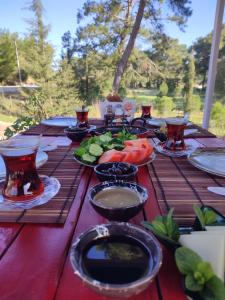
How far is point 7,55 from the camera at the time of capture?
12258mm

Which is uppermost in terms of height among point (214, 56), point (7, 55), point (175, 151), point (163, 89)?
point (7, 55)

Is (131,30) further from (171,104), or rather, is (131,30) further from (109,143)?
(109,143)

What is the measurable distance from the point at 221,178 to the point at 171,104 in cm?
679

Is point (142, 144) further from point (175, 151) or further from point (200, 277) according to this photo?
point (200, 277)

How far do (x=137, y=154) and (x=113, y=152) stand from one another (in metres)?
0.08

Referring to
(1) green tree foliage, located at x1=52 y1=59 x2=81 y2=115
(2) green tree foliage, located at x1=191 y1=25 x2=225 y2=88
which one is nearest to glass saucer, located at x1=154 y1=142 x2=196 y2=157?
(2) green tree foliage, located at x1=191 y1=25 x2=225 y2=88

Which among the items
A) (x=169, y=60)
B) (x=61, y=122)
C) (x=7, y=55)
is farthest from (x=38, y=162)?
(x=7, y=55)

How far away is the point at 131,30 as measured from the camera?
6195mm

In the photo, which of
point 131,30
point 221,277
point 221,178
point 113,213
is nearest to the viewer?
point 221,277

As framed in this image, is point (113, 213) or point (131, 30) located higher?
point (131, 30)

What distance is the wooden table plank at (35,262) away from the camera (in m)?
0.34

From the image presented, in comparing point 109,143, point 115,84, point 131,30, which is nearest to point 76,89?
point 115,84

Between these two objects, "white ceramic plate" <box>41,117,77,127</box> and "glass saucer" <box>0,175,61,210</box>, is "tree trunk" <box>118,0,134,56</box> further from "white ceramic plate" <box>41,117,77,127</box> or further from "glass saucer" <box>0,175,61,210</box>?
"glass saucer" <box>0,175,61,210</box>

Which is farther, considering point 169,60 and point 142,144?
point 169,60
